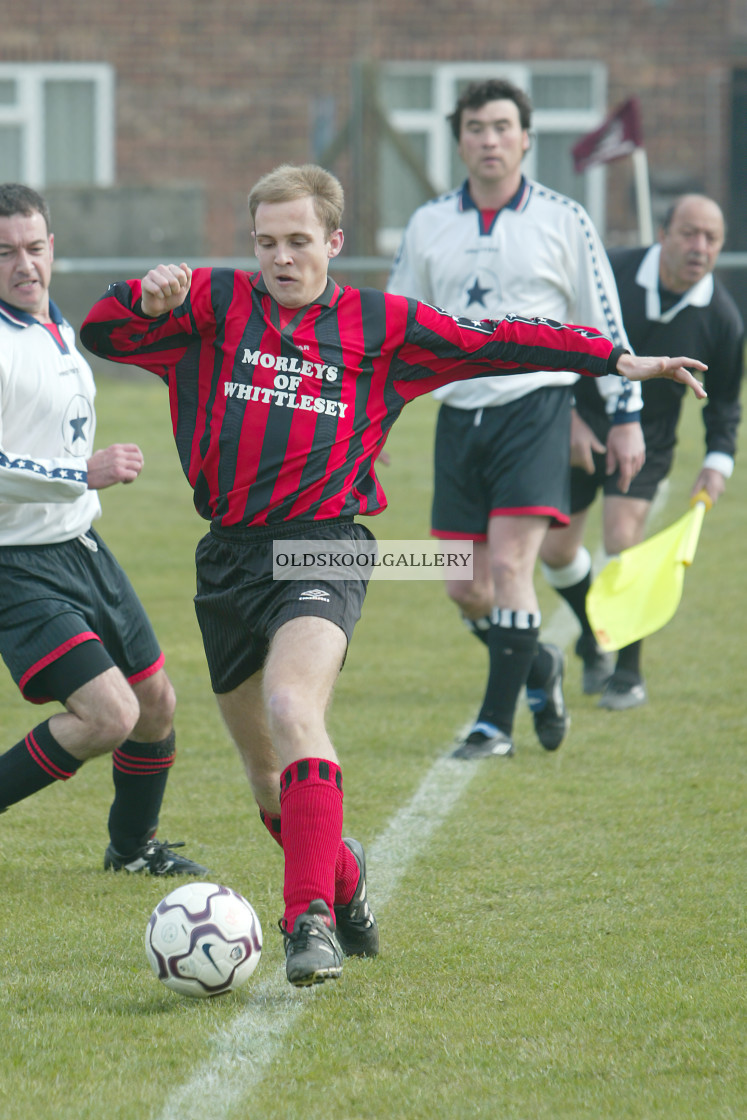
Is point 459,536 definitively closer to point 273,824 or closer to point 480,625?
point 480,625

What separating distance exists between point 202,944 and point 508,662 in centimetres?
264

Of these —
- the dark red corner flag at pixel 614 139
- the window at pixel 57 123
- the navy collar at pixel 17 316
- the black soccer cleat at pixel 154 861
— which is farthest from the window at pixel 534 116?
the black soccer cleat at pixel 154 861

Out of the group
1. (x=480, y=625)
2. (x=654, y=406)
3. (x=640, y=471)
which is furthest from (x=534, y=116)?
(x=480, y=625)

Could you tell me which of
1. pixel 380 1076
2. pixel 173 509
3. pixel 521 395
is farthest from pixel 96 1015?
pixel 173 509

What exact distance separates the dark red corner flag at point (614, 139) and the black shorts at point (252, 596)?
11.8 metres

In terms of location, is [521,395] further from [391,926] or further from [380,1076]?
[380,1076]

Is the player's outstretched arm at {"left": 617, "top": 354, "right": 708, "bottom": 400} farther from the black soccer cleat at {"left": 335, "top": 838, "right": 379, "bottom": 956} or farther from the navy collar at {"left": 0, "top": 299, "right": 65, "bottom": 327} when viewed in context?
the navy collar at {"left": 0, "top": 299, "right": 65, "bottom": 327}

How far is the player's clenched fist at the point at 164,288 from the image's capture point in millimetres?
3762

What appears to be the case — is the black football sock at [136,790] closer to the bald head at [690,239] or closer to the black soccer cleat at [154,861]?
the black soccer cleat at [154,861]

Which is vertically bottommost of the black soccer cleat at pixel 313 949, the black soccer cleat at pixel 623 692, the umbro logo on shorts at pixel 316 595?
the black soccer cleat at pixel 623 692

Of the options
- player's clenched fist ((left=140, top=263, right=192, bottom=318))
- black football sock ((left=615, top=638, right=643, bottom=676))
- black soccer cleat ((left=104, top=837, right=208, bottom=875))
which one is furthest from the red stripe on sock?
black football sock ((left=615, top=638, right=643, bottom=676))

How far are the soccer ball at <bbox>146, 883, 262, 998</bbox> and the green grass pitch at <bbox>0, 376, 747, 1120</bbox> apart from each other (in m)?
0.07

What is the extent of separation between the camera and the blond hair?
3818 mm

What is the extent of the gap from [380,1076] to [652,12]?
56.6ft
